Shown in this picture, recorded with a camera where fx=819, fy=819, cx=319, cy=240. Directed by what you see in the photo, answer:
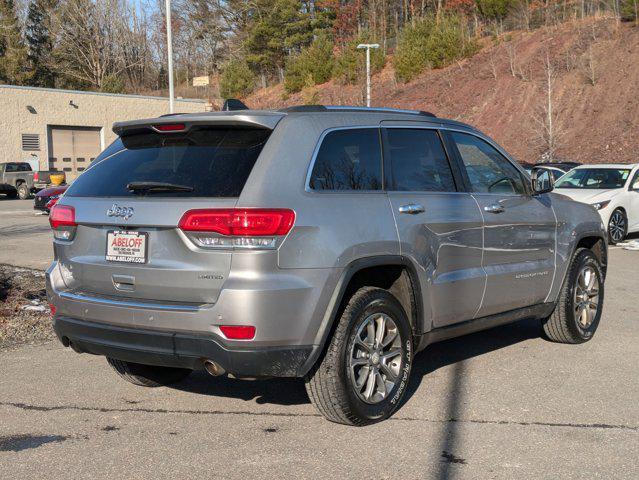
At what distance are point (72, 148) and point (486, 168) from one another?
4749cm

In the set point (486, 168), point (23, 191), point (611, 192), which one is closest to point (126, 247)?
point (486, 168)

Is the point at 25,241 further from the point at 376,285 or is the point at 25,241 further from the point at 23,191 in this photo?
the point at 23,191

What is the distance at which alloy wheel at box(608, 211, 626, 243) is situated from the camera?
15.8 metres

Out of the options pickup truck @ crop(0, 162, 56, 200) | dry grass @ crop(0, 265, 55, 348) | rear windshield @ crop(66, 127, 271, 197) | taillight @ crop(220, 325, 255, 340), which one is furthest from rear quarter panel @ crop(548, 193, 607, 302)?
pickup truck @ crop(0, 162, 56, 200)

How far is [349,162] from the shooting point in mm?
5051

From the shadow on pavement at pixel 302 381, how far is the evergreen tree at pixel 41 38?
7381 cm

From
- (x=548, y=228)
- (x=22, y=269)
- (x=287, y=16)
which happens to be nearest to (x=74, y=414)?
(x=548, y=228)

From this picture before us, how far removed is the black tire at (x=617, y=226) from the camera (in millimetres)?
15789

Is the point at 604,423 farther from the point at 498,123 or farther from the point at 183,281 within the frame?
the point at 498,123

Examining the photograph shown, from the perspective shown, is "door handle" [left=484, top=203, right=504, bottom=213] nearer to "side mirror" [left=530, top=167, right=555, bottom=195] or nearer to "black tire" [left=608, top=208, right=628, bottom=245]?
"side mirror" [left=530, top=167, right=555, bottom=195]

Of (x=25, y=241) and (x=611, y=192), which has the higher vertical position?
(x=611, y=192)

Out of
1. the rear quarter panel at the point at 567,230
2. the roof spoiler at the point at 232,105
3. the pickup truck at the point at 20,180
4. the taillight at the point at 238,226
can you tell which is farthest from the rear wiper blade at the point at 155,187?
the pickup truck at the point at 20,180

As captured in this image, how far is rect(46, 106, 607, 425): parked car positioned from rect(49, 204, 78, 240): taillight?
0.04ft

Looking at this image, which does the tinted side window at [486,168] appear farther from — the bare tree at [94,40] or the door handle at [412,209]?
the bare tree at [94,40]
